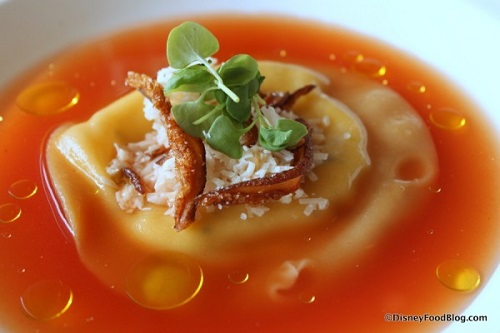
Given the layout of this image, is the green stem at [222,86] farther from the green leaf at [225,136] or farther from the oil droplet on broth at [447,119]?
the oil droplet on broth at [447,119]

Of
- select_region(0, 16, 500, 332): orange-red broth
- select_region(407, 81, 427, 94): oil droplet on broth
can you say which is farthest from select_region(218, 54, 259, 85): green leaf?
select_region(407, 81, 427, 94): oil droplet on broth

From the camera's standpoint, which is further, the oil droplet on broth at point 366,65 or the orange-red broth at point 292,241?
the oil droplet on broth at point 366,65

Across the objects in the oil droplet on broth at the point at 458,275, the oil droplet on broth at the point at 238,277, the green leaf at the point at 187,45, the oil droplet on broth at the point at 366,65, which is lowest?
the oil droplet on broth at the point at 238,277

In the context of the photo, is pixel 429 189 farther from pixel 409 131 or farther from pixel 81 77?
pixel 81 77

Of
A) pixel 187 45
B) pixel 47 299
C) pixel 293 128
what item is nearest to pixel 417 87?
pixel 293 128

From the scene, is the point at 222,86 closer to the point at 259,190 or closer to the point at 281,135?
the point at 281,135

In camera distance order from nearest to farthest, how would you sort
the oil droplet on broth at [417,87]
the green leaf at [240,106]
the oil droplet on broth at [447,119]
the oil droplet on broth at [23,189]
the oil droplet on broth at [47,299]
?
1. the oil droplet on broth at [47,299]
2. the green leaf at [240,106]
3. the oil droplet on broth at [23,189]
4. the oil droplet on broth at [447,119]
5. the oil droplet on broth at [417,87]

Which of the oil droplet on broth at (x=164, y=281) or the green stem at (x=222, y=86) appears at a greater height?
the green stem at (x=222, y=86)

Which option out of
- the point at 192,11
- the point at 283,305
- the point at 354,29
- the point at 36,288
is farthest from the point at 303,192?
the point at 192,11

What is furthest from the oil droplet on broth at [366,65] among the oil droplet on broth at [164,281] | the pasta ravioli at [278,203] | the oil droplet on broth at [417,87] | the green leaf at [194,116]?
the oil droplet on broth at [164,281]
